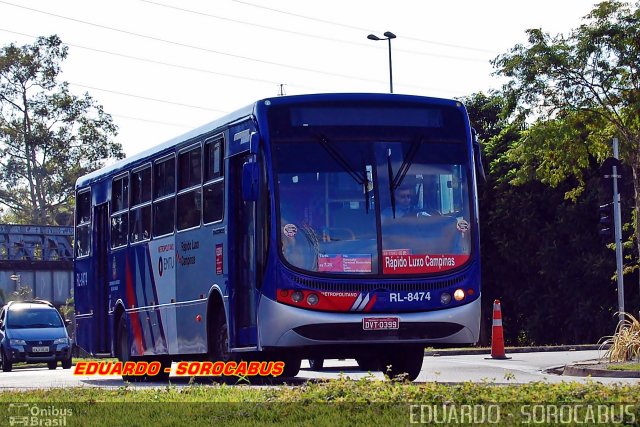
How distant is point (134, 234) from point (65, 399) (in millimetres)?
8013

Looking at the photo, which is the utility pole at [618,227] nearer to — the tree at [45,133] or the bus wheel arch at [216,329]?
the bus wheel arch at [216,329]

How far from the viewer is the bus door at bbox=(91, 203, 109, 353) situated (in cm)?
2297

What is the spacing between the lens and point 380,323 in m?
15.8

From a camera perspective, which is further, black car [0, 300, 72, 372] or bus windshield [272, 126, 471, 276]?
black car [0, 300, 72, 372]

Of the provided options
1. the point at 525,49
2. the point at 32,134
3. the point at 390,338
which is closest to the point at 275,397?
the point at 390,338

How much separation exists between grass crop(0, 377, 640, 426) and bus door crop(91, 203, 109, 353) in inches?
392

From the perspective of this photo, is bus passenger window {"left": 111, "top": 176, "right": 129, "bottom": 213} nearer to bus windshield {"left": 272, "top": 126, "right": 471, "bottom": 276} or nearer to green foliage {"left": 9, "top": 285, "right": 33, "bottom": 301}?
bus windshield {"left": 272, "top": 126, "right": 471, "bottom": 276}

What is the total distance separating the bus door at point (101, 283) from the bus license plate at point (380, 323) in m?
8.02

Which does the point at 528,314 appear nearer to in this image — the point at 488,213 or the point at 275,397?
the point at 488,213

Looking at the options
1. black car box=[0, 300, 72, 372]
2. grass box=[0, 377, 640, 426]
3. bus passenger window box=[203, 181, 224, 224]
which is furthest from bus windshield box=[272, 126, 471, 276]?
black car box=[0, 300, 72, 372]

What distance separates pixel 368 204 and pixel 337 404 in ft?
17.6

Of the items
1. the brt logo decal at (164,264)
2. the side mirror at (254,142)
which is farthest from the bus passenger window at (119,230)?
the side mirror at (254,142)

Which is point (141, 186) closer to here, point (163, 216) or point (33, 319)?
point (163, 216)

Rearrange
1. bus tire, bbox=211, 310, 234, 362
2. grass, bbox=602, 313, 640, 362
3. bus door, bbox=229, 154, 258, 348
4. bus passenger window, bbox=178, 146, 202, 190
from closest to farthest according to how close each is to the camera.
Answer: bus door, bbox=229, 154, 258, 348
bus tire, bbox=211, 310, 234, 362
bus passenger window, bbox=178, 146, 202, 190
grass, bbox=602, 313, 640, 362
